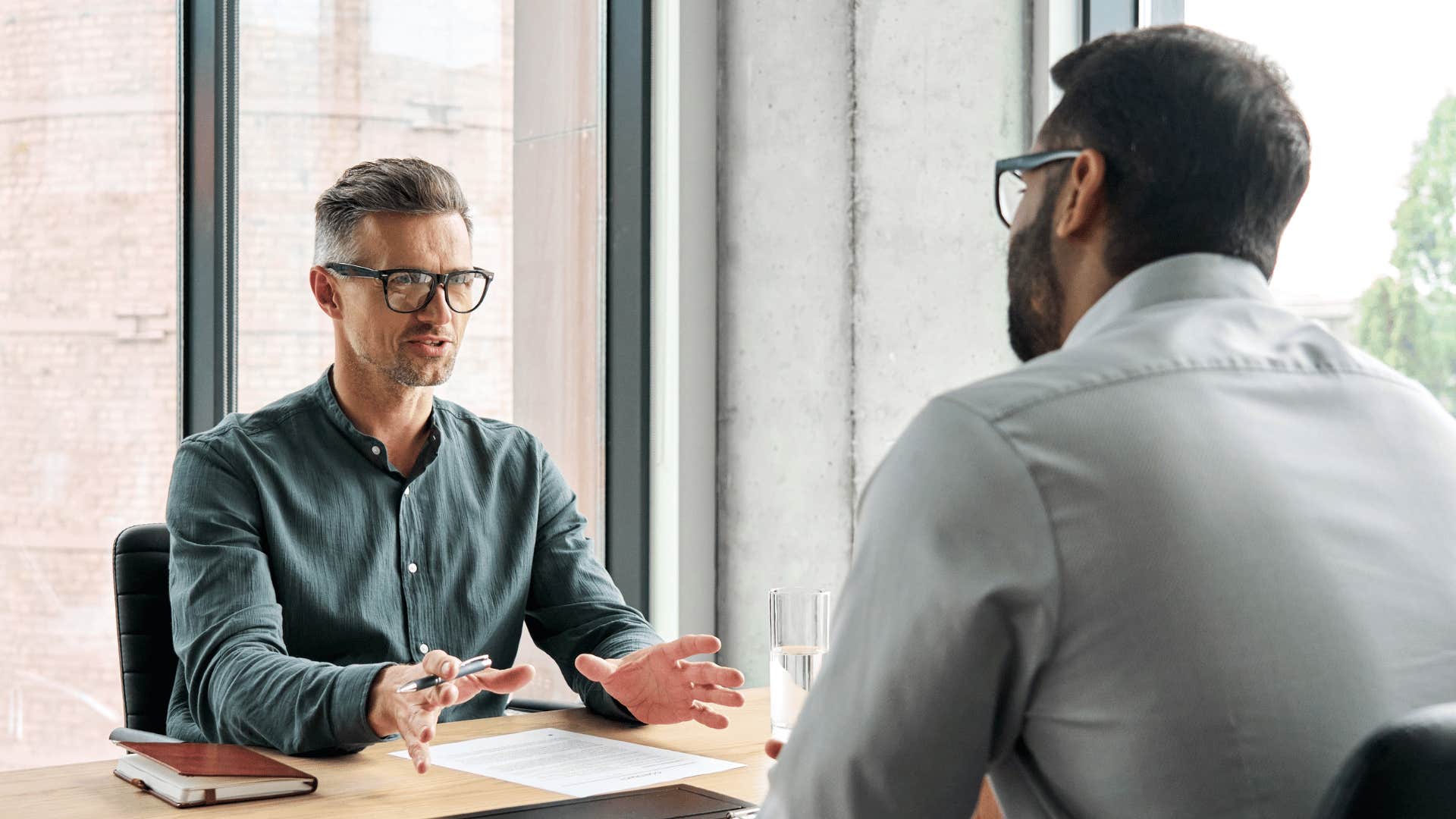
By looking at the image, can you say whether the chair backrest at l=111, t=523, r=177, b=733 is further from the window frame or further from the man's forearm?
the window frame

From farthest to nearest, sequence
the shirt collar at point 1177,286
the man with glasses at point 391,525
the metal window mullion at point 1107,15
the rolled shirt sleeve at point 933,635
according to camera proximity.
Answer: the metal window mullion at point 1107,15 → the man with glasses at point 391,525 → the shirt collar at point 1177,286 → the rolled shirt sleeve at point 933,635

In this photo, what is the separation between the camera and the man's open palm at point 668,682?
1791mm

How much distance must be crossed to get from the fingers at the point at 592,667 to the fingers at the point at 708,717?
0.42ft

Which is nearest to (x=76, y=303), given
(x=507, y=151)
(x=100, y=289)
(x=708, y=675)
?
(x=100, y=289)

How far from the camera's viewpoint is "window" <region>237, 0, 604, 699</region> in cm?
368

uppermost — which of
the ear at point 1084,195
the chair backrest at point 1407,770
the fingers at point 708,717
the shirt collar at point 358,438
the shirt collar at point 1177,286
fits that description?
the ear at point 1084,195

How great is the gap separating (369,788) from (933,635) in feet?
3.08

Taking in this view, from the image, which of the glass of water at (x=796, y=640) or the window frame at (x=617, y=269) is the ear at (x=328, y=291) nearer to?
the glass of water at (x=796, y=640)

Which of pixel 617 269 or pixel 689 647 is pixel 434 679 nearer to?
pixel 689 647

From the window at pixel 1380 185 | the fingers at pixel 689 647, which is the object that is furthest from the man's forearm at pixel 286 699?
the window at pixel 1380 185

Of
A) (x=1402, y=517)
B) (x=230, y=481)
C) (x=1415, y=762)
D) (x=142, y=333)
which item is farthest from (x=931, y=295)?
(x=1415, y=762)

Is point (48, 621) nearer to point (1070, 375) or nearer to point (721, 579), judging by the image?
point (721, 579)

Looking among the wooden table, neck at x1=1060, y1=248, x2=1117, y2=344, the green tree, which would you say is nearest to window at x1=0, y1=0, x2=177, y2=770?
the wooden table

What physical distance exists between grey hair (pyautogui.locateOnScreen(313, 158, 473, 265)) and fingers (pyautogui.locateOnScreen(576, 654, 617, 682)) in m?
0.84
